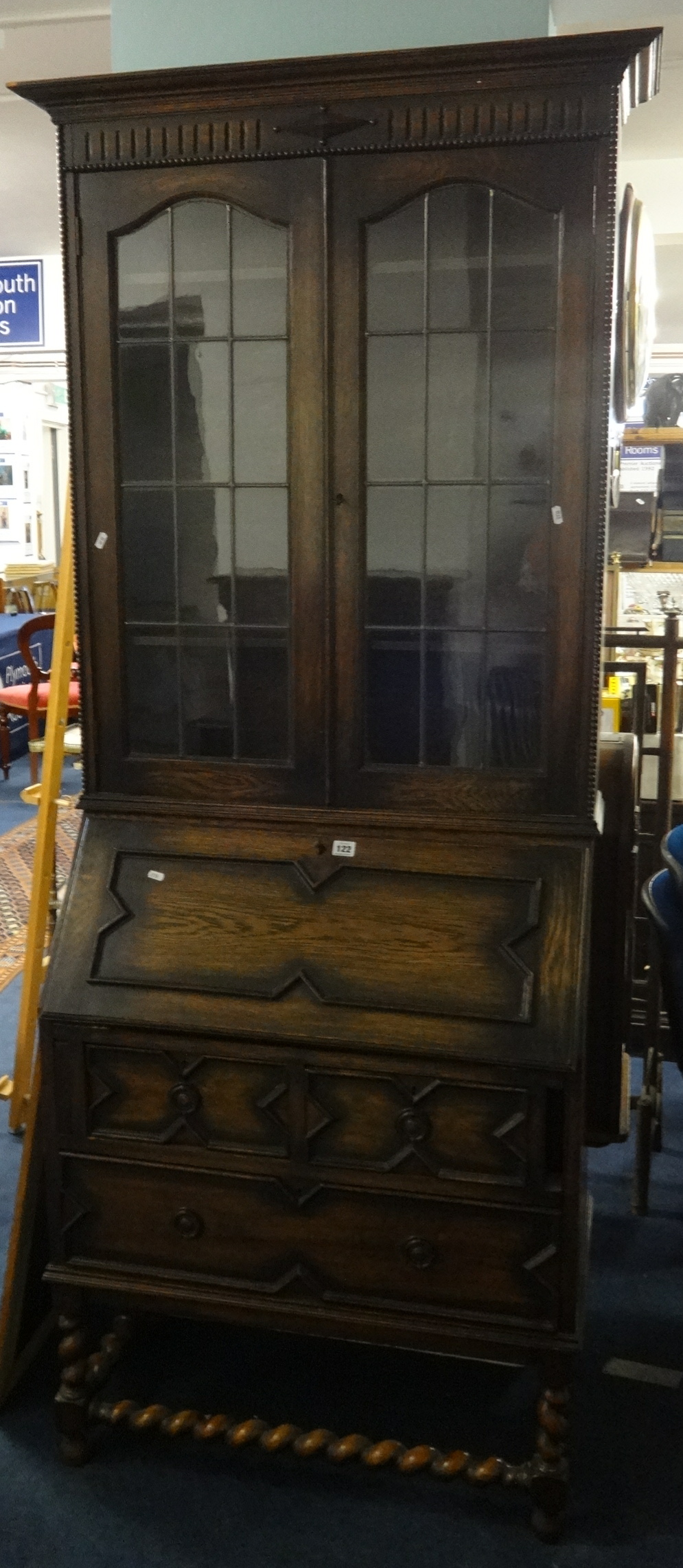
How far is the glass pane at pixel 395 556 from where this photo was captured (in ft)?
7.11

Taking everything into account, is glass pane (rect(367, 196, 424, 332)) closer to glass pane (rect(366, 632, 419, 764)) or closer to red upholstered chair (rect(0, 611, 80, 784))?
glass pane (rect(366, 632, 419, 764))

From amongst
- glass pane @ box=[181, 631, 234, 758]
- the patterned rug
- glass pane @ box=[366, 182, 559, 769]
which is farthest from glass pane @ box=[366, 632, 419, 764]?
the patterned rug

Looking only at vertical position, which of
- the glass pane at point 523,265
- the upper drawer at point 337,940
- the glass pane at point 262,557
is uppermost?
the glass pane at point 523,265

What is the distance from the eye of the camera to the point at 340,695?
7.34ft

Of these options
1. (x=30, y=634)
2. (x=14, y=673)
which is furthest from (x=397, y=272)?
(x=14, y=673)

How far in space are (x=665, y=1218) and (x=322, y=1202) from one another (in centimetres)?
124

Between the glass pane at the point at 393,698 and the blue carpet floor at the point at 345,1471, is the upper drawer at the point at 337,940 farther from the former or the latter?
the blue carpet floor at the point at 345,1471

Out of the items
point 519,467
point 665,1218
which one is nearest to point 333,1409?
point 665,1218

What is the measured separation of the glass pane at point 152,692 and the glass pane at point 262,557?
16 centimetres

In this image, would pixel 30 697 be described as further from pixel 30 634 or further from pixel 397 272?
pixel 397 272

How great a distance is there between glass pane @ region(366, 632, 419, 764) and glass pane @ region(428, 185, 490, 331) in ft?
1.74

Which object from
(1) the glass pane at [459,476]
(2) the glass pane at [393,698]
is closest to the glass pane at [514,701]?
(1) the glass pane at [459,476]

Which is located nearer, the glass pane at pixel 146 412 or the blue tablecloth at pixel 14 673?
the glass pane at pixel 146 412

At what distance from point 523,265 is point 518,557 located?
1.51 ft
